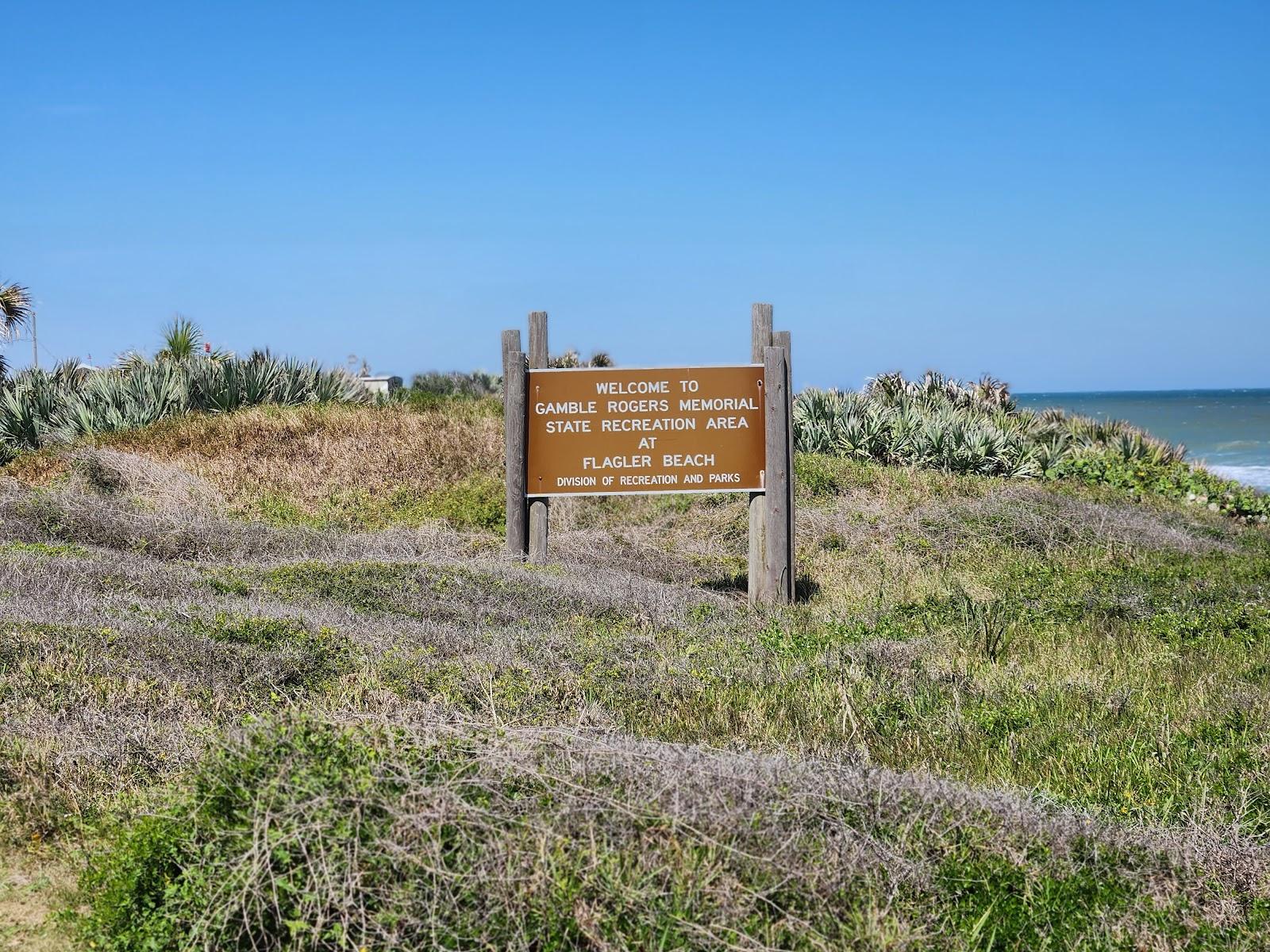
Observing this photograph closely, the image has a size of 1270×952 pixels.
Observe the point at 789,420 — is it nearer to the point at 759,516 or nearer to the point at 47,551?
the point at 759,516

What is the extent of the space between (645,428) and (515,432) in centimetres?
119

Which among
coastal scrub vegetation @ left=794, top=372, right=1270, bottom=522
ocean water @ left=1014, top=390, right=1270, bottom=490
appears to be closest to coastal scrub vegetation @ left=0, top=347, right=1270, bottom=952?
coastal scrub vegetation @ left=794, top=372, right=1270, bottom=522

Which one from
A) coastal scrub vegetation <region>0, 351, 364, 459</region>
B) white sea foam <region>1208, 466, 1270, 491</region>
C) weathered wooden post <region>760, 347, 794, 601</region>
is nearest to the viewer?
weathered wooden post <region>760, 347, 794, 601</region>

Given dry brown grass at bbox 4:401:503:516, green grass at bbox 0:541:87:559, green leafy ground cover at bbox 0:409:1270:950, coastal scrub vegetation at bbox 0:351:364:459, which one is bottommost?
green leafy ground cover at bbox 0:409:1270:950

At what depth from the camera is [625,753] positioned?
395 centimetres

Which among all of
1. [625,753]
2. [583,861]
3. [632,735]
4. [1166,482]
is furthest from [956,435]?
[583,861]

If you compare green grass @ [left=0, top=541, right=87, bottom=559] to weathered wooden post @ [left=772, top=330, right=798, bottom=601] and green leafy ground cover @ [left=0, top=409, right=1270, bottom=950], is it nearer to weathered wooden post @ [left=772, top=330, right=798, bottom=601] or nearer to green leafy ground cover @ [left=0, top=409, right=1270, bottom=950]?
green leafy ground cover @ [left=0, top=409, right=1270, bottom=950]

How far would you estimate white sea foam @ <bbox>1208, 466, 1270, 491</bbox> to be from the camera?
3391 centimetres

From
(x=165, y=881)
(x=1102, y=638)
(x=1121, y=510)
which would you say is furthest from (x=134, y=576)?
(x=1121, y=510)

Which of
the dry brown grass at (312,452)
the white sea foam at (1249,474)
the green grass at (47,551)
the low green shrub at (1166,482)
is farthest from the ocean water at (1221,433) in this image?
the green grass at (47,551)

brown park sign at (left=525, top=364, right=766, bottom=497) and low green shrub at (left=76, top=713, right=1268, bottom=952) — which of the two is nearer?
low green shrub at (left=76, top=713, right=1268, bottom=952)

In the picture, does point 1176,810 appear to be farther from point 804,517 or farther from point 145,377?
point 145,377

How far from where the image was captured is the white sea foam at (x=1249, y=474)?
3391 centimetres

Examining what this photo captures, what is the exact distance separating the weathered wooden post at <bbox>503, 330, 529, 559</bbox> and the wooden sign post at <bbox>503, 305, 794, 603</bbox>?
0.01 m
